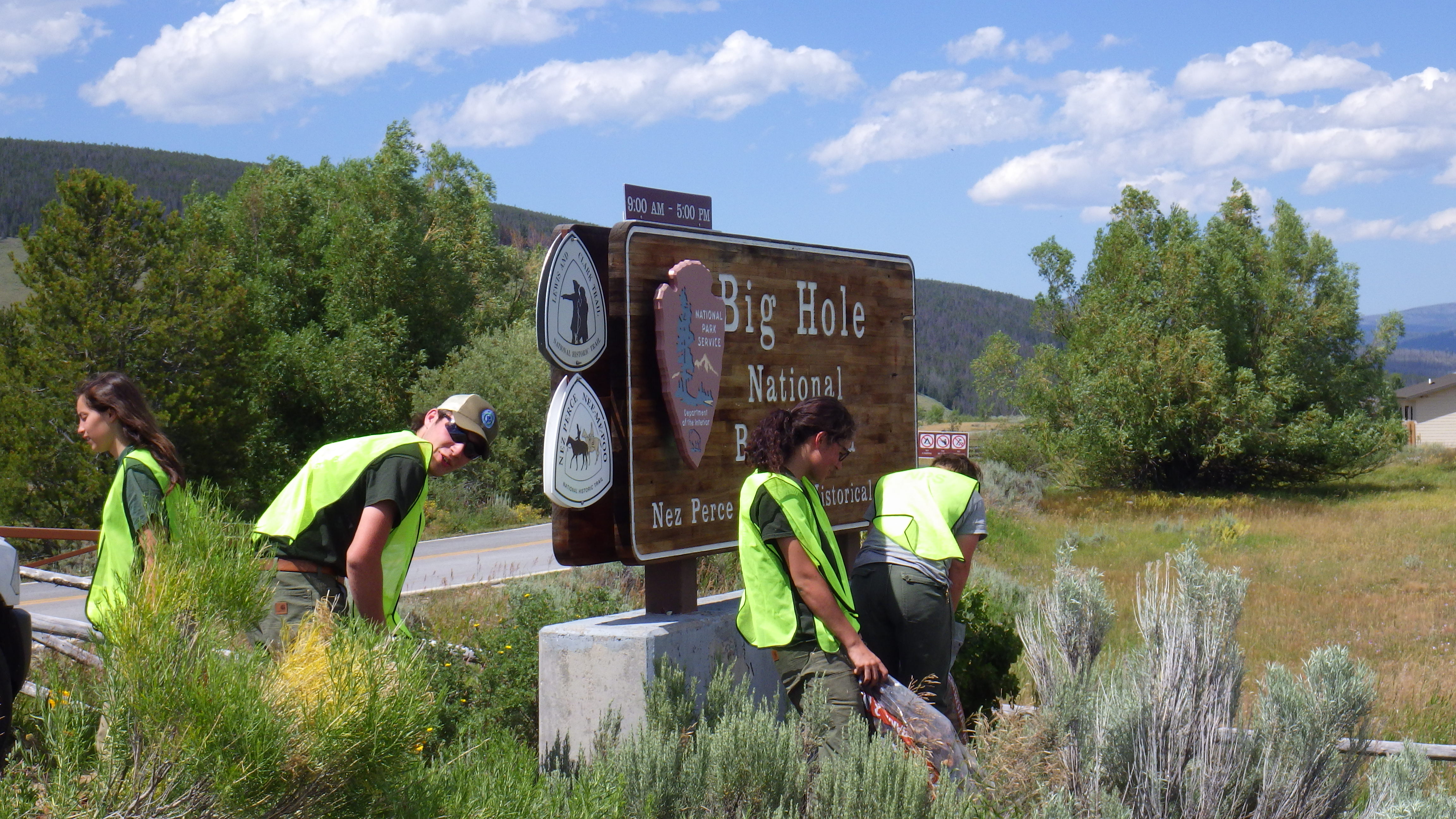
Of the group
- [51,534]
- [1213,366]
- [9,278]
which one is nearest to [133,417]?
[51,534]

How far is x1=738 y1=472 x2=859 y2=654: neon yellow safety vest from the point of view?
3.92 metres

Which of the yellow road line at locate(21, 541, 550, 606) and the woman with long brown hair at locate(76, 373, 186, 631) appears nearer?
the woman with long brown hair at locate(76, 373, 186, 631)

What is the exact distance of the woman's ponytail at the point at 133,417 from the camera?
3.38 meters

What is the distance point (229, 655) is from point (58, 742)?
10.8 inches

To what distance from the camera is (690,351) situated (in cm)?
517

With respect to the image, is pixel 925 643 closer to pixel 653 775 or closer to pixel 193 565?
pixel 653 775

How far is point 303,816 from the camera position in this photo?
6.05 feet

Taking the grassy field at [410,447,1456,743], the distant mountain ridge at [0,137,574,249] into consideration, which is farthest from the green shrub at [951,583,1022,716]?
the distant mountain ridge at [0,137,574,249]

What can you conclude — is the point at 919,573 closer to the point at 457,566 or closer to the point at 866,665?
the point at 866,665

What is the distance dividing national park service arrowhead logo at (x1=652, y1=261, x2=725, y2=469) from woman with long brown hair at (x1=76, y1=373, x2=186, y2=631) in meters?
2.17

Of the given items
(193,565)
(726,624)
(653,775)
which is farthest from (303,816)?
(726,624)

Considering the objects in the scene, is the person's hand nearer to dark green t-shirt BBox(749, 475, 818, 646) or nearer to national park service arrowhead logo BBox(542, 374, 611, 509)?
dark green t-shirt BBox(749, 475, 818, 646)

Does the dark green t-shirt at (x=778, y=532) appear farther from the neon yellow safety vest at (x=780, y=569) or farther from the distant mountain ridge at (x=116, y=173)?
the distant mountain ridge at (x=116, y=173)

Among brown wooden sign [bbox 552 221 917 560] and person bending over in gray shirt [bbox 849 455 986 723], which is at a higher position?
brown wooden sign [bbox 552 221 917 560]
